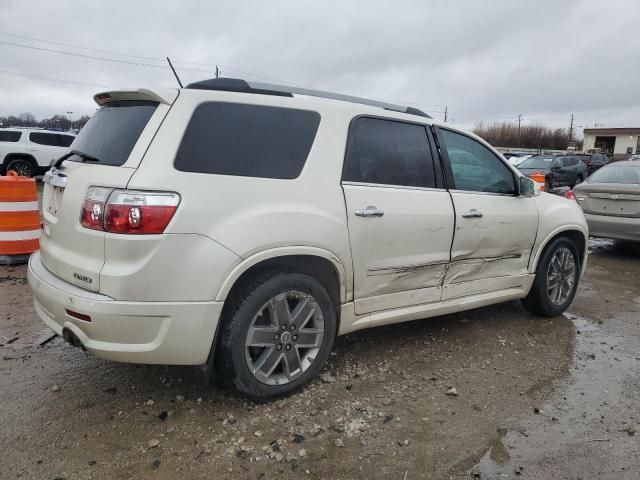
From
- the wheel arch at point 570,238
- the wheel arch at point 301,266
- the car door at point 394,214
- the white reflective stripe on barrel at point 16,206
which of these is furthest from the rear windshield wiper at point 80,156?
the wheel arch at point 570,238

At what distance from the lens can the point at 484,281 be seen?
415cm

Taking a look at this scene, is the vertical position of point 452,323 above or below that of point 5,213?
below

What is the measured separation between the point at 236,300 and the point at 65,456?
3.74ft

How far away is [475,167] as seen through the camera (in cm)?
412

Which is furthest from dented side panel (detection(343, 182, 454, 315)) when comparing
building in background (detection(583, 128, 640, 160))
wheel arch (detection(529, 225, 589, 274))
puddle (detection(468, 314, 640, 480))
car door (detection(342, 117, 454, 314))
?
building in background (detection(583, 128, 640, 160))

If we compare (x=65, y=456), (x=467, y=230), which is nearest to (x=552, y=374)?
(x=467, y=230)

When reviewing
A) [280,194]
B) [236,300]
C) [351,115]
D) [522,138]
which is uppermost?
[522,138]

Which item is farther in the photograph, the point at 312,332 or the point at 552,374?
the point at 552,374

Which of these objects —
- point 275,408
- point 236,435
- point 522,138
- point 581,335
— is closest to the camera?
point 236,435

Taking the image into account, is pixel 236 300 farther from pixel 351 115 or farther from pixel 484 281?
pixel 484 281

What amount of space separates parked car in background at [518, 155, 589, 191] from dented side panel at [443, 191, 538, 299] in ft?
47.0

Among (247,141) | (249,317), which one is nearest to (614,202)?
(247,141)

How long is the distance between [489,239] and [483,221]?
0.17 m

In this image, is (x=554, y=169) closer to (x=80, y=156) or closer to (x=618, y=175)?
(x=618, y=175)
